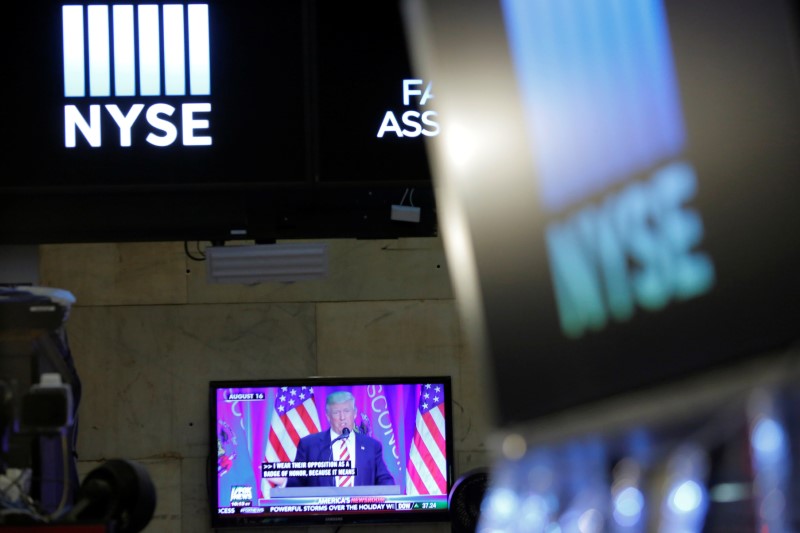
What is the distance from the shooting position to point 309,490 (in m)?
5.13

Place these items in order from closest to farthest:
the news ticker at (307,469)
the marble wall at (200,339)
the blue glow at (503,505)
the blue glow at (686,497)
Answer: the blue glow at (686,497), the blue glow at (503,505), the news ticker at (307,469), the marble wall at (200,339)

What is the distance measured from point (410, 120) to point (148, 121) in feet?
2.22

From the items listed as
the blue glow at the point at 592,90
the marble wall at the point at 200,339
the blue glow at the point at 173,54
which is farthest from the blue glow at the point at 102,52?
the marble wall at the point at 200,339

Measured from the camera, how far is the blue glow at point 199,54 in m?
2.77

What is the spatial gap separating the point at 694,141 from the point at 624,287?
0.10m

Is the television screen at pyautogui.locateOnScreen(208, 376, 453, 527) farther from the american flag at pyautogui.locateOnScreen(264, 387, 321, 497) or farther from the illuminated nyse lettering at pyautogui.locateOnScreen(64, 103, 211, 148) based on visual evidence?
the illuminated nyse lettering at pyautogui.locateOnScreen(64, 103, 211, 148)

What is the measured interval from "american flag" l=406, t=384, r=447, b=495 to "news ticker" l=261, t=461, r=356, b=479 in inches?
11.7

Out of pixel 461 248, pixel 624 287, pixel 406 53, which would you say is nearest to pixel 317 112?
pixel 406 53

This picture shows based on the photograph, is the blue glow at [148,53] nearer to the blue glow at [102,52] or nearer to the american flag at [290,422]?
the blue glow at [102,52]

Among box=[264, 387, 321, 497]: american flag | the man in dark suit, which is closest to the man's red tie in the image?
the man in dark suit

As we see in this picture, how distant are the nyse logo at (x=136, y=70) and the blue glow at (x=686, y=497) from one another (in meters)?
2.42

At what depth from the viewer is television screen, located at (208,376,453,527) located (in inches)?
202

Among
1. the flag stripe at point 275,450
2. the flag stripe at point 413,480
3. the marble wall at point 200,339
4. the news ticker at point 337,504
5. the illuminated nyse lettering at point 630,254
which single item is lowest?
the news ticker at point 337,504

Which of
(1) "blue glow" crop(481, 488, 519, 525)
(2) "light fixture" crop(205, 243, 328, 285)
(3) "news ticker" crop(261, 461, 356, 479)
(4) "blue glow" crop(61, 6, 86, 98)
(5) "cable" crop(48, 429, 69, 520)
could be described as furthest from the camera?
(3) "news ticker" crop(261, 461, 356, 479)
